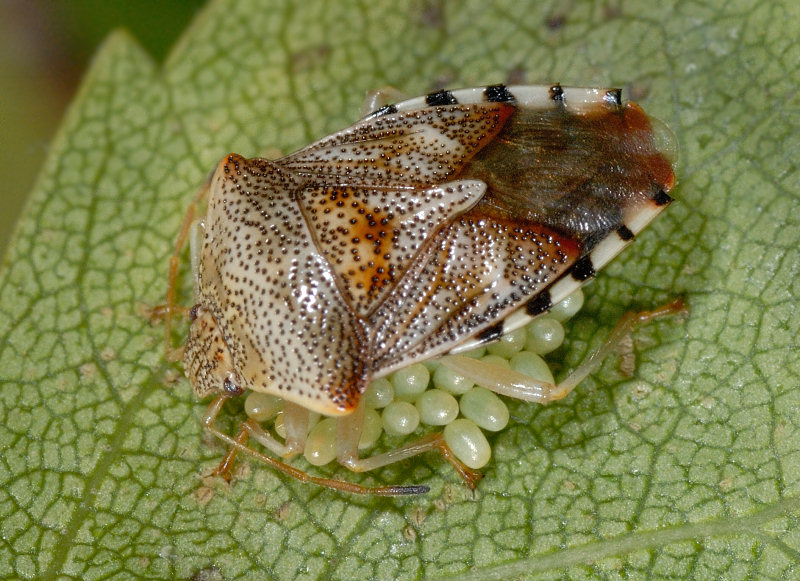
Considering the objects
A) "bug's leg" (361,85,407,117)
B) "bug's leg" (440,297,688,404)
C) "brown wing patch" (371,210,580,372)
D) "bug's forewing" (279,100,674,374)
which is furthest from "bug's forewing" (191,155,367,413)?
"bug's leg" (361,85,407,117)

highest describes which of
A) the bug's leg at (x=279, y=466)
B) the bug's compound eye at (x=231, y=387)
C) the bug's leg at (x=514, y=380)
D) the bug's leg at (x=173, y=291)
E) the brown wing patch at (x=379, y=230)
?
the brown wing patch at (x=379, y=230)

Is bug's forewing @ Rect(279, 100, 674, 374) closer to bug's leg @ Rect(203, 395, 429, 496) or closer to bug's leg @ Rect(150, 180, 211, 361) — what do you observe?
bug's leg @ Rect(203, 395, 429, 496)

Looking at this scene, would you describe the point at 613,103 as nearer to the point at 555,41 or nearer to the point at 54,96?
the point at 555,41

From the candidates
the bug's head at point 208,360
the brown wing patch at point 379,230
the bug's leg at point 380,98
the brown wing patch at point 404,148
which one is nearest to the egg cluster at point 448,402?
the bug's head at point 208,360

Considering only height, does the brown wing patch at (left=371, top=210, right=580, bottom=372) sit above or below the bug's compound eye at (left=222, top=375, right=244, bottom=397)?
above

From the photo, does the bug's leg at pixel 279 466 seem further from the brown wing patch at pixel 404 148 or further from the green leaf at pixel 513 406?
the brown wing patch at pixel 404 148

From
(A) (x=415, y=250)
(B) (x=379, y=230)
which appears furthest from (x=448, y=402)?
(B) (x=379, y=230)

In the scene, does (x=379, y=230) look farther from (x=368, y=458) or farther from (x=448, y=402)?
(x=368, y=458)
